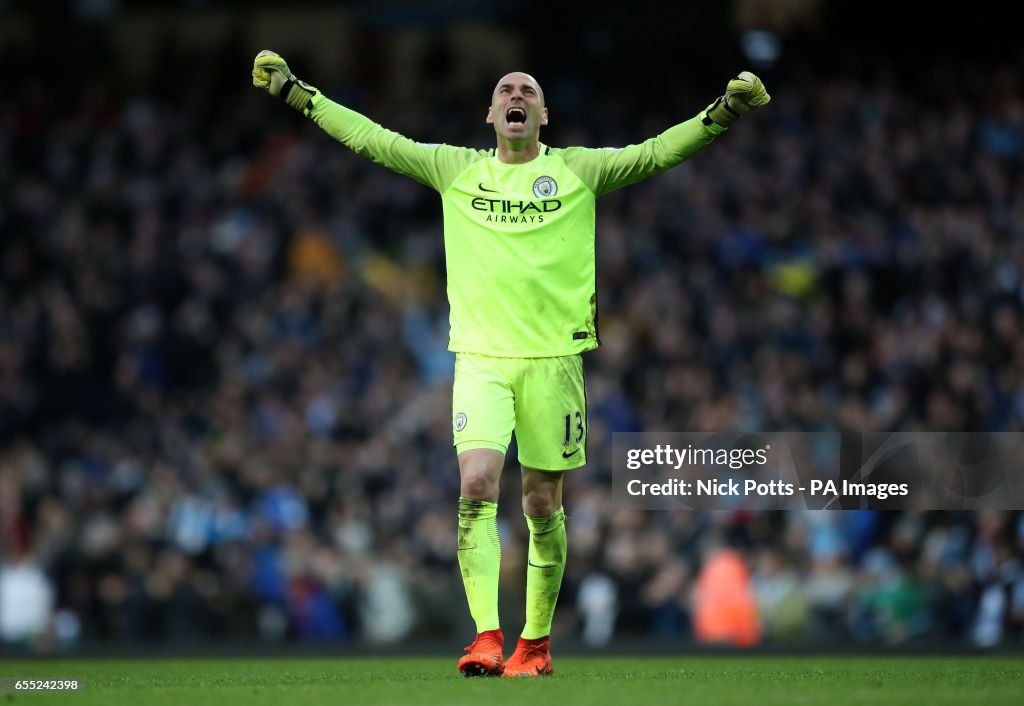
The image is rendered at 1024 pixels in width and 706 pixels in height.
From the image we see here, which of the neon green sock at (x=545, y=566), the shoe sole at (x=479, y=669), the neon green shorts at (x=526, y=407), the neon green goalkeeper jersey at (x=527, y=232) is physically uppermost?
the neon green goalkeeper jersey at (x=527, y=232)

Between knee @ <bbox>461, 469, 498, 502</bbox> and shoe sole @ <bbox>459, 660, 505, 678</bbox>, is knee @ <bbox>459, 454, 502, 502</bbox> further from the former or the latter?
shoe sole @ <bbox>459, 660, 505, 678</bbox>

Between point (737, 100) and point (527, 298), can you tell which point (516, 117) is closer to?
point (527, 298)

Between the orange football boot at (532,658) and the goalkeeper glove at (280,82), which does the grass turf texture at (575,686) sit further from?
the goalkeeper glove at (280,82)

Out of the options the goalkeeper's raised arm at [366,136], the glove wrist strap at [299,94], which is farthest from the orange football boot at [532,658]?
the glove wrist strap at [299,94]

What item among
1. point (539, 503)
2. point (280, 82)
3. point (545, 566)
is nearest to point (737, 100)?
point (539, 503)

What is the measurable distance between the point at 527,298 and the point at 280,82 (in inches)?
72.9

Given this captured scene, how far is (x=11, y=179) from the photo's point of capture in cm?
2325

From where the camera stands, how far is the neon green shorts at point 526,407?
8.99m

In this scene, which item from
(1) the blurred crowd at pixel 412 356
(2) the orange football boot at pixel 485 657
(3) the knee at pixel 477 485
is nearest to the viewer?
(2) the orange football boot at pixel 485 657

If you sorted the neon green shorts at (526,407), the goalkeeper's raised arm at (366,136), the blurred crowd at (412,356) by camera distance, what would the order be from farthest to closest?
1. the blurred crowd at (412,356)
2. the goalkeeper's raised arm at (366,136)
3. the neon green shorts at (526,407)

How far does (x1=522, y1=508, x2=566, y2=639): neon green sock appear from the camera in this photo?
931 cm

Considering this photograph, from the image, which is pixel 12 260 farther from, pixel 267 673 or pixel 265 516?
pixel 267 673
